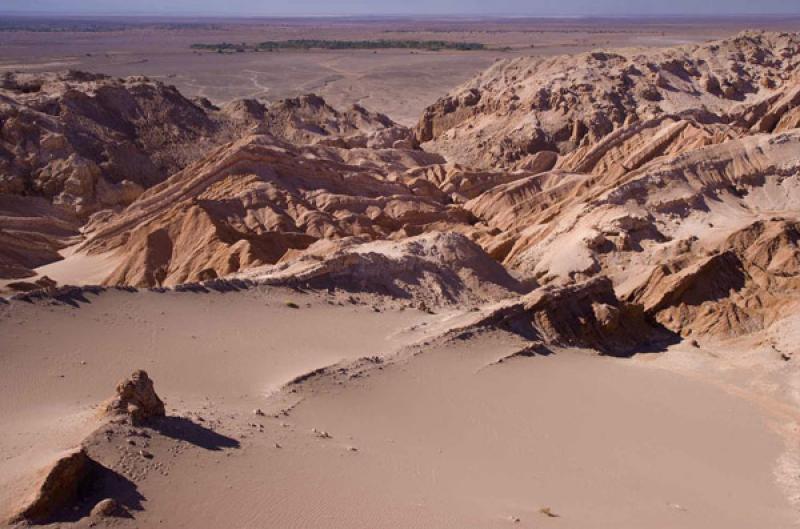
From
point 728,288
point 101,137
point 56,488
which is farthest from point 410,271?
point 101,137

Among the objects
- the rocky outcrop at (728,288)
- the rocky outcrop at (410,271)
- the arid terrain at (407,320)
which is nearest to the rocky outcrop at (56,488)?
the arid terrain at (407,320)

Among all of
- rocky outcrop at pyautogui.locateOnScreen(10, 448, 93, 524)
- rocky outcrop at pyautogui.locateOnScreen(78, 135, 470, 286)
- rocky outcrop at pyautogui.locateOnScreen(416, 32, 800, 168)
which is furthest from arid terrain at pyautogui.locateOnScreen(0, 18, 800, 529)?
rocky outcrop at pyautogui.locateOnScreen(416, 32, 800, 168)

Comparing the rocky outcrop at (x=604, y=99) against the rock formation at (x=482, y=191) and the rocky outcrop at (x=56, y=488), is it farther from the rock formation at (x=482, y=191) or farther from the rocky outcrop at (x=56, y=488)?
the rocky outcrop at (x=56, y=488)

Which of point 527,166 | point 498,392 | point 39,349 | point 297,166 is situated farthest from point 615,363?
point 527,166

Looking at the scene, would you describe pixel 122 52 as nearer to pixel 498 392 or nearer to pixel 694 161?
pixel 694 161

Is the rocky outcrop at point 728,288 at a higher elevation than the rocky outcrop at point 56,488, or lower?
lower
